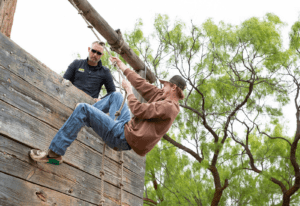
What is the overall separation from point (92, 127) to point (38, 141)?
0.46 m

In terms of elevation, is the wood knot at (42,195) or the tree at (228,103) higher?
the tree at (228,103)

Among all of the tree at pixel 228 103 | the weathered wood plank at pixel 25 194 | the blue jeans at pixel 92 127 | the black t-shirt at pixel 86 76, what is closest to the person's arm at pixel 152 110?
the blue jeans at pixel 92 127

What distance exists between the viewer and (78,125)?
101 inches

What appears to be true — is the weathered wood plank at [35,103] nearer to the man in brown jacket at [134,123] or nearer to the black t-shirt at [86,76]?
the man in brown jacket at [134,123]

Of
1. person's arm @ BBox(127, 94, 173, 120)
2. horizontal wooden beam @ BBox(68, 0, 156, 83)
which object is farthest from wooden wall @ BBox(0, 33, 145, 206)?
horizontal wooden beam @ BBox(68, 0, 156, 83)

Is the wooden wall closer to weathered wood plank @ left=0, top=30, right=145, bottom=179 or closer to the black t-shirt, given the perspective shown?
weathered wood plank @ left=0, top=30, right=145, bottom=179

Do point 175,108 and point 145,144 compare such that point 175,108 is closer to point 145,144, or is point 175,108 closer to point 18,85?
point 145,144

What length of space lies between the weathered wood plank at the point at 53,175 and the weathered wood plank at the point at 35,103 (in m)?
0.31

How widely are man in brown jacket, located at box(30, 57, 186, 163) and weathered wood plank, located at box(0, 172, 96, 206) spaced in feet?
0.71

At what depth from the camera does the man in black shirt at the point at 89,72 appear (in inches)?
141

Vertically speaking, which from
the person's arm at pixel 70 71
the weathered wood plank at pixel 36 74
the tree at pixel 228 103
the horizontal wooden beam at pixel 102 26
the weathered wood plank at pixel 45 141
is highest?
the tree at pixel 228 103

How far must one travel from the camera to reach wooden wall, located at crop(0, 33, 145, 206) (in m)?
2.27

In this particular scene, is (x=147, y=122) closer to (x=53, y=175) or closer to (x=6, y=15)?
(x=53, y=175)

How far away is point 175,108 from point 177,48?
27.5 feet
